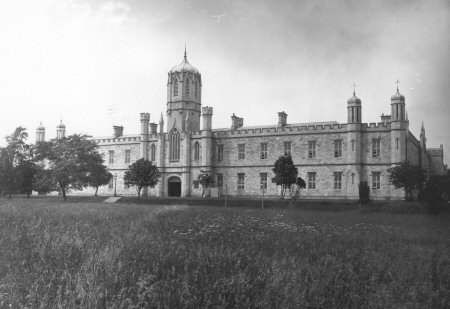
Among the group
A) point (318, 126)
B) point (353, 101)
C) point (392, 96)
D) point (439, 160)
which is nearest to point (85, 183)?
point (318, 126)

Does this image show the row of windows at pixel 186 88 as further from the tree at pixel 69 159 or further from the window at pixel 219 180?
the tree at pixel 69 159

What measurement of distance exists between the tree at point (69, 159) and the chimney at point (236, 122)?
18.7m

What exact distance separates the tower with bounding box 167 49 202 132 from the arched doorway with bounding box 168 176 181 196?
6.32m

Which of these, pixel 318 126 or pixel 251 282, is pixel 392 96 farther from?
pixel 251 282

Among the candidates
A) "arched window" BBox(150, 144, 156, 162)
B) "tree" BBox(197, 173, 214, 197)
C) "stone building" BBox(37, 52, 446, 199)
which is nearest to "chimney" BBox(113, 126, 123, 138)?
"stone building" BBox(37, 52, 446, 199)

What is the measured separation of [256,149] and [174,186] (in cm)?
1152

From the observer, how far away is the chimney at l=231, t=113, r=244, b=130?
5203 centimetres

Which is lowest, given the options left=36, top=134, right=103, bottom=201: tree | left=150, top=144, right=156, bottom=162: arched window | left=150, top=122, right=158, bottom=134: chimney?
left=36, top=134, right=103, bottom=201: tree

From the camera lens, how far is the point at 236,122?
52.8 m

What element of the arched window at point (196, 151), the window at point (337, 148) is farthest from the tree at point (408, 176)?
the arched window at point (196, 151)

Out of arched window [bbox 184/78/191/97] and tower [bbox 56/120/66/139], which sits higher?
arched window [bbox 184/78/191/97]

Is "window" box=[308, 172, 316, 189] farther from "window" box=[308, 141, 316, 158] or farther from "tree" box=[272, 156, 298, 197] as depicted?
"tree" box=[272, 156, 298, 197]

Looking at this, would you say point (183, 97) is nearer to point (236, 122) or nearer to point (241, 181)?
point (236, 122)

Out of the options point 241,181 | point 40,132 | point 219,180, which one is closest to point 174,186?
point 219,180
